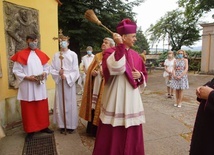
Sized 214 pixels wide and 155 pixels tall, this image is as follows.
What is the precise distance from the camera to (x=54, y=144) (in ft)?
12.8

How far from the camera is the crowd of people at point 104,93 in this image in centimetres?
246

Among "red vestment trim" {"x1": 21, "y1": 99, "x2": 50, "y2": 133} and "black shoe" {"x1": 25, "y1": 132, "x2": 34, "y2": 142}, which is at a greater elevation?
"red vestment trim" {"x1": 21, "y1": 99, "x2": 50, "y2": 133}

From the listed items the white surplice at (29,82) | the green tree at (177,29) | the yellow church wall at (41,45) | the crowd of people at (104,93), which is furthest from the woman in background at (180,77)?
the green tree at (177,29)

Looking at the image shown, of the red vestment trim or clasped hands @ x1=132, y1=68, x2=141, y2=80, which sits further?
the red vestment trim

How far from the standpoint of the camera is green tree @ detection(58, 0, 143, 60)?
1016 cm

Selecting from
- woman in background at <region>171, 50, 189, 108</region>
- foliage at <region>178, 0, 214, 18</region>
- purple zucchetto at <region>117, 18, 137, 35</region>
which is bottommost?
woman in background at <region>171, 50, 189, 108</region>

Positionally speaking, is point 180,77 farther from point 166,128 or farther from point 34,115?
point 34,115

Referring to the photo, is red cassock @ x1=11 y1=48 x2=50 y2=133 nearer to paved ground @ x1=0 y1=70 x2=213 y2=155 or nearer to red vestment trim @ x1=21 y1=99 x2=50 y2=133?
red vestment trim @ x1=21 y1=99 x2=50 y2=133

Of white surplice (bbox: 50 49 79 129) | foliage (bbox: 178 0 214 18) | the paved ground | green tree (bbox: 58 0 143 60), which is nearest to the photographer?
the paved ground

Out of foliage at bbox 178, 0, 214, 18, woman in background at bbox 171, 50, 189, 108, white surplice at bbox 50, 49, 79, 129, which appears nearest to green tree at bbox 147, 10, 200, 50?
foliage at bbox 178, 0, 214, 18

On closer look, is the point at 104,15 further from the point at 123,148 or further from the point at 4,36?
the point at 123,148

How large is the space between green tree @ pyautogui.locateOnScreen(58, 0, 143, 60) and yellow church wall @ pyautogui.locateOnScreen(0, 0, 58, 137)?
14.7ft

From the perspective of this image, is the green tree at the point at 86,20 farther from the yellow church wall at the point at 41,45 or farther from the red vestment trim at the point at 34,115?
the red vestment trim at the point at 34,115

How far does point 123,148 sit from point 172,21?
28714 mm
